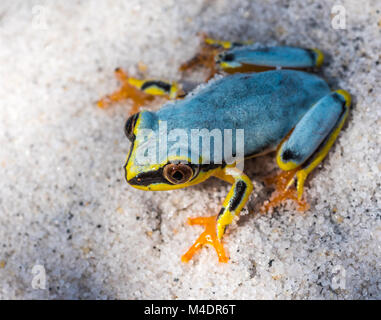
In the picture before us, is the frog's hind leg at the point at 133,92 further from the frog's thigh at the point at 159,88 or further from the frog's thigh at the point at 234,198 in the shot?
the frog's thigh at the point at 234,198

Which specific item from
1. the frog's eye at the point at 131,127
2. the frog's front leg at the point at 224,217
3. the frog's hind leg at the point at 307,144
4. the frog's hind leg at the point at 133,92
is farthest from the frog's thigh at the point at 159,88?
the frog's hind leg at the point at 307,144

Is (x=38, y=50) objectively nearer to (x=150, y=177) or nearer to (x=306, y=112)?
(x=150, y=177)

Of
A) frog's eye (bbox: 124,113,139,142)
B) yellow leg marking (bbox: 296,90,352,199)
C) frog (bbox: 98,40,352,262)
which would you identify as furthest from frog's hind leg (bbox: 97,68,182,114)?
yellow leg marking (bbox: 296,90,352,199)

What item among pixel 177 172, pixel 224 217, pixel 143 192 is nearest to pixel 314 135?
pixel 224 217

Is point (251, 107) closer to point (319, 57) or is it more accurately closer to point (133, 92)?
point (319, 57)

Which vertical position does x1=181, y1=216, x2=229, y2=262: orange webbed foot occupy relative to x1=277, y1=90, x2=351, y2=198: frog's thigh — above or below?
below

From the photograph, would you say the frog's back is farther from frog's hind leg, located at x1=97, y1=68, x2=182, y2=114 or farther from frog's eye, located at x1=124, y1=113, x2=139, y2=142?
frog's hind leg, located at x1=97, y1=68, x2=182, y2=114

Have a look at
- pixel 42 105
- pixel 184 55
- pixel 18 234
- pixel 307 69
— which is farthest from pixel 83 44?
pixel 307 69
